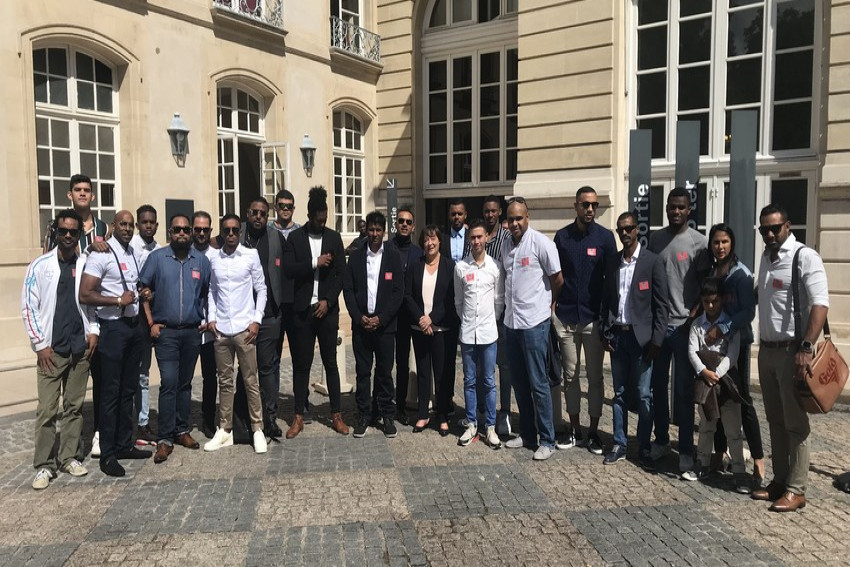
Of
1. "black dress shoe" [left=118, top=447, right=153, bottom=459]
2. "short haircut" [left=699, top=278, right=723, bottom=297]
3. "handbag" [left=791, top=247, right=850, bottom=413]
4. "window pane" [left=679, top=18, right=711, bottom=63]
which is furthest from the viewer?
"window pane" [left=679, top=18, right=711, bottom=63]

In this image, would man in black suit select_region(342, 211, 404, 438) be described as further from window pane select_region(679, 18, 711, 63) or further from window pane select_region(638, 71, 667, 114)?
window pane select_region(679, 18, 711, 63)

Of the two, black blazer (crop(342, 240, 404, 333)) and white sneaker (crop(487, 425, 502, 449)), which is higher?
black blazer (crop(342, 240, 404, 333))

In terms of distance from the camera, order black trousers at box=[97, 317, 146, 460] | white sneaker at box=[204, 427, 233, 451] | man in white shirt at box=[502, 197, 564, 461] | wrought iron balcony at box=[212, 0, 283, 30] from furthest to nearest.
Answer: wrought iron balcony at box=[212, 0, 283, 30] < white sneaker at box=[204, 427, 233, 451] < man in white shirt at box=[502, 197, 564, 461] < black trousers at box=[97, 317, 146, 460]

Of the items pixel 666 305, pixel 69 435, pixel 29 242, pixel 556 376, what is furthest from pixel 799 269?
pixel 29 242

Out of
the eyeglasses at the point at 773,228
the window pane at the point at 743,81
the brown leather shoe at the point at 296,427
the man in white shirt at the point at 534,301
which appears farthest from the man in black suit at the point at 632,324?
the window pane at the point at 743,81

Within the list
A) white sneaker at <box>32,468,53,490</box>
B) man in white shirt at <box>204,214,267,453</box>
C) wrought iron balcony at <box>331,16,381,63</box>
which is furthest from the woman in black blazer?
wrought iron balcony at <box>331,16,381,63</box>

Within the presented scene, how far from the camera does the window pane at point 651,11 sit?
10.8 meters

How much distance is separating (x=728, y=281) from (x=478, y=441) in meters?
2.60

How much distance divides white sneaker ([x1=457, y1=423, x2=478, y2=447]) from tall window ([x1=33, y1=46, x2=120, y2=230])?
834 centimetres

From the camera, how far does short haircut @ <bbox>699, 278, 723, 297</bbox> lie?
4.90 m

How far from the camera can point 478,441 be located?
6129 millimetres

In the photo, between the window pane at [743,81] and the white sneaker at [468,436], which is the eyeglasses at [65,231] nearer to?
the white sneaker at [468,436]

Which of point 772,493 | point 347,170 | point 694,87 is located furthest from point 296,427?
point 347,170

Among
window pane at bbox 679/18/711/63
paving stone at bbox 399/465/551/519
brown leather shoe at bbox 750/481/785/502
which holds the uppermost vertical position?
window pane at bbox 679/18/711/63
